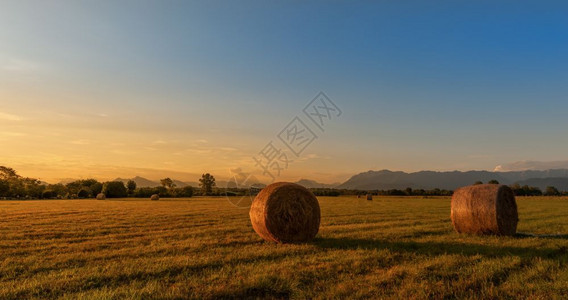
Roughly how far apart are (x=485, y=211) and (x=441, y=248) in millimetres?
4682

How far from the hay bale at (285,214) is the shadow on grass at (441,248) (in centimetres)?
71

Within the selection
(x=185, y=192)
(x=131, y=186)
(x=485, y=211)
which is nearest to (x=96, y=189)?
(x=131, y=186)

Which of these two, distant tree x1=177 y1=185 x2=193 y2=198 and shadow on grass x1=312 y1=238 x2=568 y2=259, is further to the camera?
distant tree x1=177 y1=185 x2=193 y2=198

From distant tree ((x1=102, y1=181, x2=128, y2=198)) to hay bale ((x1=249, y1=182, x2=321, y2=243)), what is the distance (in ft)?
Result: 233

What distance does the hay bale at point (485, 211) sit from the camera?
14211mm

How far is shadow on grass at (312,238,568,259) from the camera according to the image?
398 inches

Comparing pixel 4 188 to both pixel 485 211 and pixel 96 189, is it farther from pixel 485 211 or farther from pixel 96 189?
pixel 485 211

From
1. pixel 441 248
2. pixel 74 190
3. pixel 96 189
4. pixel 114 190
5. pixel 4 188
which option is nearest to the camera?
pixel 441 248

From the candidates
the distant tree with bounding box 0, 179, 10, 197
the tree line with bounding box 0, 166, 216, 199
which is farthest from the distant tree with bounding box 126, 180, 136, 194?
the distant tree with bounding box 0, 179, 10, 197

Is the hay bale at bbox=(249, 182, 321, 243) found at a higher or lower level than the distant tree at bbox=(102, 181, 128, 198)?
lower

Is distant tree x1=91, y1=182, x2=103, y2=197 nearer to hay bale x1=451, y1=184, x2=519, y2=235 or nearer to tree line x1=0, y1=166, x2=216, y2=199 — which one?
tree line x1=0, y1=166, x2=216, y2=199

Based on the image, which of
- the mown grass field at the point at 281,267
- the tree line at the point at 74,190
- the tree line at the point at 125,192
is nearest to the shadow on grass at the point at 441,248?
the mown grass field at the point at 281,267

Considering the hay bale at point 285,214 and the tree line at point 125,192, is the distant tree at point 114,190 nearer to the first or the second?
the tree line at point 125,192

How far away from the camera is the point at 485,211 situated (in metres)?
14.3
